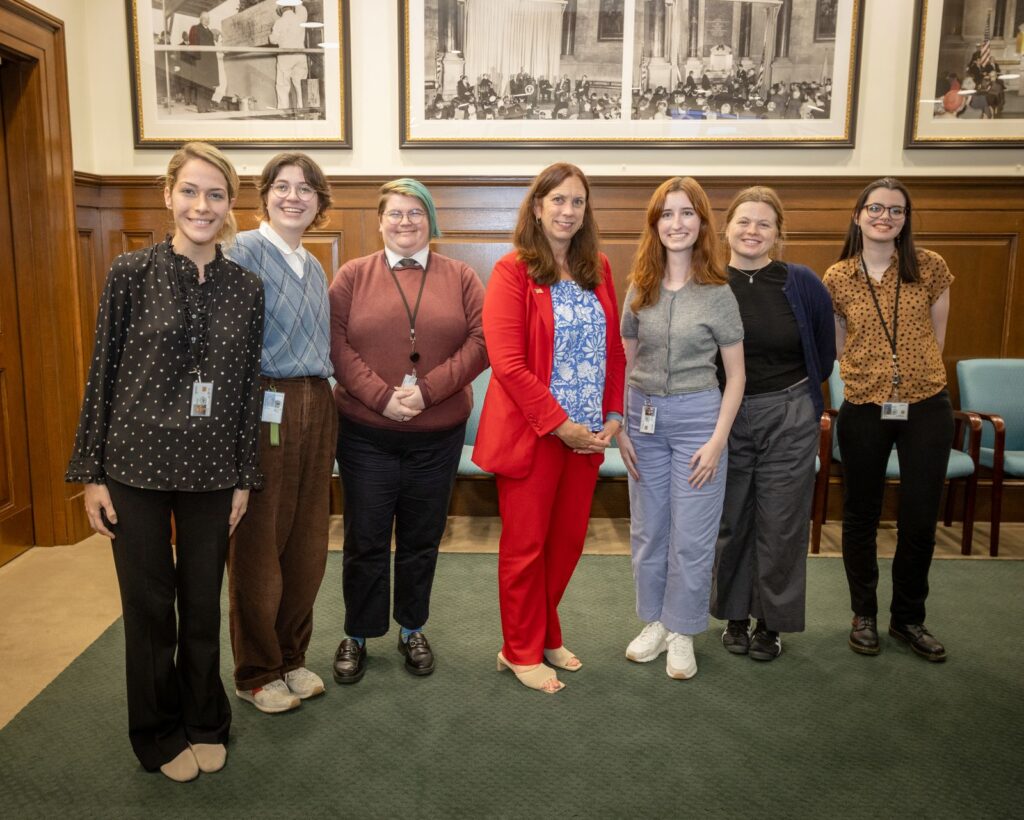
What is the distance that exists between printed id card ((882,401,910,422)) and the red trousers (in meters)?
1.05

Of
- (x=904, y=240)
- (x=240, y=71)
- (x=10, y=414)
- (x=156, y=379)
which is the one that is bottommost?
(x=10, y=414)

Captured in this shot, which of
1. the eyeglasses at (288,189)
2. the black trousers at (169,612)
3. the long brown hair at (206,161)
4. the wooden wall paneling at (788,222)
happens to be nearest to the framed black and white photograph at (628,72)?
the wooden wall paneling at (788,222)

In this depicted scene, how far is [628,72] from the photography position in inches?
169

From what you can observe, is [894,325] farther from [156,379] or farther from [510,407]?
[156,379]

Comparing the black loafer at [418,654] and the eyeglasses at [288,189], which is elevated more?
the eyeglasses at [288,189]

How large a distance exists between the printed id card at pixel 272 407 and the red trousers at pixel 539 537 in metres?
0.72

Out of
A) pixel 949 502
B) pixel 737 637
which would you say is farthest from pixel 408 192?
pixel 949 502

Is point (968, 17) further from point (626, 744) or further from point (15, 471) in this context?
point (15, 471)

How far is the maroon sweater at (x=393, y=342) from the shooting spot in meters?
2.52

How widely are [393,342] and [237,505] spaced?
2.29ft

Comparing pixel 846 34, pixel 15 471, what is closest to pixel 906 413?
pixel 846 34

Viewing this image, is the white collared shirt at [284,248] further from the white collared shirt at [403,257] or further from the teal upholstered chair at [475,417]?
the teal upholstered chair at [475,417]

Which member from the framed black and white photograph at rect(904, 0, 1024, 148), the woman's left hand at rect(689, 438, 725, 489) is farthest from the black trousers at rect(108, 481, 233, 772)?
the framed black and white photograph at rect(904, 0, 1024, 148)

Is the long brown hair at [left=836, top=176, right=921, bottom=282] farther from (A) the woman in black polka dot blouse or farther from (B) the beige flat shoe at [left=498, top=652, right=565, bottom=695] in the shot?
(A) the woman in black polka dot blouse
